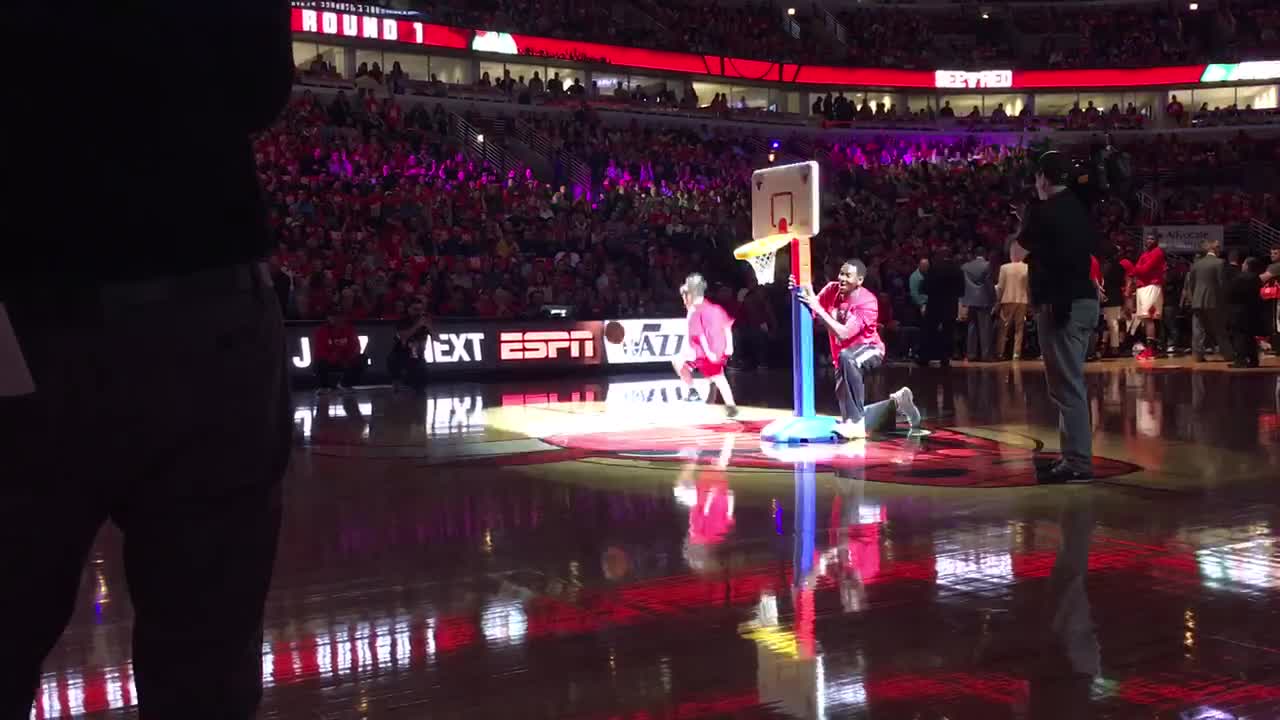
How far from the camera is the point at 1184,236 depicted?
3241 cm

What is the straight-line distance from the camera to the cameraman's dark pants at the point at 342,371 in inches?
701

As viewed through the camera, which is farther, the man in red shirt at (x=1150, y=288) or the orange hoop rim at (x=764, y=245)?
the man in red shirt at (x=1150, y=288)

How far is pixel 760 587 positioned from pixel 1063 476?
11.7ft

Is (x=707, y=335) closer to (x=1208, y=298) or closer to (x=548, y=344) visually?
(x=548, y=344)

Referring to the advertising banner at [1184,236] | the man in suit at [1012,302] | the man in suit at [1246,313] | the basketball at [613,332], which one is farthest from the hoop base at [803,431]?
the advertising banner at [1184,236]

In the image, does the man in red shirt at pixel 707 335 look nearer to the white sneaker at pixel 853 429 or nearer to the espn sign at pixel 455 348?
the white sneaker at pixel 853 429

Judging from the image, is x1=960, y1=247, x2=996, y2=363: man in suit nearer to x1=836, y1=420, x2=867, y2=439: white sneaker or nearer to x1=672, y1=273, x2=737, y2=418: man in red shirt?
x1=672, y1=273, x2=737, y2=418: man in red shirt

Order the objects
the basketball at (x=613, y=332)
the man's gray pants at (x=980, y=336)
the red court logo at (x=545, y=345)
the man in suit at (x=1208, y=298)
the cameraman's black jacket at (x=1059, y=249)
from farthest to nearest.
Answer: the man's gray pants at (x=980, y=336), the basketball at (x=613, y=332), the red court logo at (x=545, y=345), the man in suit at (x=1208, y=298), the cameraman's black jacket at (x=1059, y=249)

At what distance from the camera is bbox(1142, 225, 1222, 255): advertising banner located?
105ft

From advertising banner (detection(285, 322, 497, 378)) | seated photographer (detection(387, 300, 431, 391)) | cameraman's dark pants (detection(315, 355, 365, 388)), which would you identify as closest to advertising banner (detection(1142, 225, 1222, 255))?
advertising banner (detection(285, 322, 497, 378))

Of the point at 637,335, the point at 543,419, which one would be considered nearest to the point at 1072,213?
the point at 543,419

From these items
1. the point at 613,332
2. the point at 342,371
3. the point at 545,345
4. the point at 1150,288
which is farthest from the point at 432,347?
the point at 1150,288

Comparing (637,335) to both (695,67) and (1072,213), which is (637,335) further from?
(695,67)

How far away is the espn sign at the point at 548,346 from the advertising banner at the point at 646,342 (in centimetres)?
34
